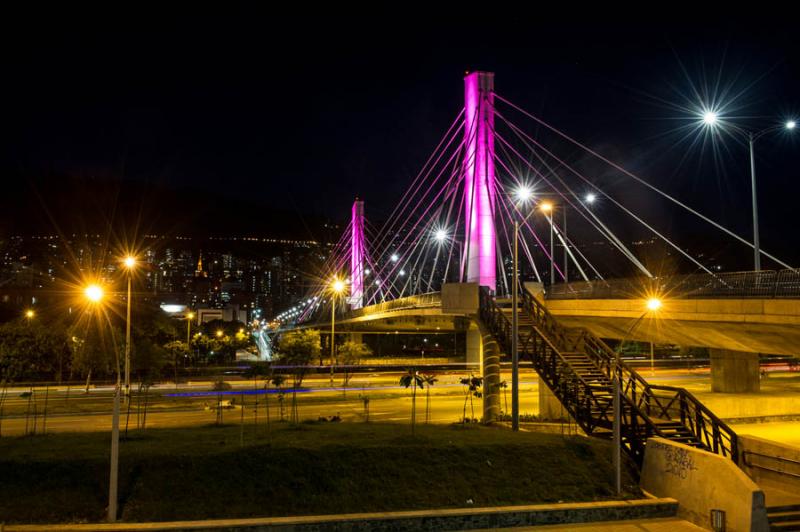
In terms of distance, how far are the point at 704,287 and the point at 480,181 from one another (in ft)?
45.0

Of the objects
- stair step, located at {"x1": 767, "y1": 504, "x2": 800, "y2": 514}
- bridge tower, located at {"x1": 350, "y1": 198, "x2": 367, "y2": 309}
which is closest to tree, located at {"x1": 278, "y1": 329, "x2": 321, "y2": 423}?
bridge tower, located at {"x1": 350, "y1": 198, "x2": 367, "y2": 309}

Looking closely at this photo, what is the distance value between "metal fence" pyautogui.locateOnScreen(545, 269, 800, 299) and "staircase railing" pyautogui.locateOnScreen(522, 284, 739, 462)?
280cm

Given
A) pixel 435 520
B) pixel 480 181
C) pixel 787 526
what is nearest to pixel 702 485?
pixel 787 526

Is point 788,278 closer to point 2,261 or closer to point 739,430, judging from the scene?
point 739,430

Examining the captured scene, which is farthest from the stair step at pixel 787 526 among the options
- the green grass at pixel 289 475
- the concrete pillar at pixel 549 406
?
the concrete pillar at pixel 549 406

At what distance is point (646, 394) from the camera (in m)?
15.6

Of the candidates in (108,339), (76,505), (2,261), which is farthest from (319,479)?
(2,261)

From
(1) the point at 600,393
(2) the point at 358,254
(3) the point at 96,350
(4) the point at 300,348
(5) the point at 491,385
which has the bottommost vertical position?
(5) the point at 491,385

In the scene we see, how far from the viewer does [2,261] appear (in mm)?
94750

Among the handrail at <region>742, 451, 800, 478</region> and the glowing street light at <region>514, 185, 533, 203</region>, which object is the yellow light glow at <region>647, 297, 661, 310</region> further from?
the glowing street light at <region>514, 185, 533, 203</region>

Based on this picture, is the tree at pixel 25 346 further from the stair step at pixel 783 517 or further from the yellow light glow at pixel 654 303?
the stair step at pixel 783 517

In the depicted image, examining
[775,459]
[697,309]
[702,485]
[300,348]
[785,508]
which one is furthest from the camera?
[300,348]

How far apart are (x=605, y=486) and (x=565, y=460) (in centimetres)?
94

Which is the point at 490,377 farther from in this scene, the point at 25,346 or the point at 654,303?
the point at 25,346
